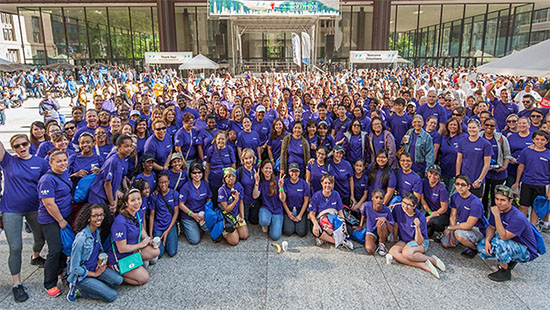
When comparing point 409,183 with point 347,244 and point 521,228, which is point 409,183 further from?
point 521,228

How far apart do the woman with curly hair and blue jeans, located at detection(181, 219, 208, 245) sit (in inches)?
57.3

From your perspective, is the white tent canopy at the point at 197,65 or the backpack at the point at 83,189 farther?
the white tent canopy at the point at 197,65

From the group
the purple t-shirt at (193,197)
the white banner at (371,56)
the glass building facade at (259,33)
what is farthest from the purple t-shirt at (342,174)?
the glass building facade at (259,33)

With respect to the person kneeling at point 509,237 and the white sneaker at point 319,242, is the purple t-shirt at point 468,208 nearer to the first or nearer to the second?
the person kneeling at point 509,237

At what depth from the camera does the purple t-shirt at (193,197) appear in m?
5.62

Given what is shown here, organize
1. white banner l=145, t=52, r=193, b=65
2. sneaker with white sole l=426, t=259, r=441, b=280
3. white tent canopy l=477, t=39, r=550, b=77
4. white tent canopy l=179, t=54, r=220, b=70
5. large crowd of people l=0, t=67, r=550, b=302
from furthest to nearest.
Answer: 1. white banner l=145, t=52, r=193, b=65
2. white tent canopy l=179, t=54, r=220, b=70
3. white tent canopy l=477, t=39, r=550, b=77
4. sneaker with white sole l=426, t=259, r=441, b=280
5. large crowd of people l=0, t=67, r=550, b=302

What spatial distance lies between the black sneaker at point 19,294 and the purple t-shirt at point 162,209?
5.40 feet

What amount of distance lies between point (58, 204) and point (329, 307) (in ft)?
10.8

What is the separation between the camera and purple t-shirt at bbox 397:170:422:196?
5684 mm

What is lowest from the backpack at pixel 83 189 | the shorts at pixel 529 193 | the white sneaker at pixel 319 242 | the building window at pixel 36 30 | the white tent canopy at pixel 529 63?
the white sneaker at pixel 319 242

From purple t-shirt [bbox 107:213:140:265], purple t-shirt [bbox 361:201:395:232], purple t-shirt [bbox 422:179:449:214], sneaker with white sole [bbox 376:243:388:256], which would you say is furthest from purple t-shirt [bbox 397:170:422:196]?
purple t-shirt [bbox 107:213:140:265]

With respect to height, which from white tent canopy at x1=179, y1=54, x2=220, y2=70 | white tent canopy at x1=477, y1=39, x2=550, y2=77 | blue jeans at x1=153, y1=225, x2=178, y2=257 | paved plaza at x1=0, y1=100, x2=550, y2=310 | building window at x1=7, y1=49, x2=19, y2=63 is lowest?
paved plaza at x1=0, y1=100, x2=550, y2=310

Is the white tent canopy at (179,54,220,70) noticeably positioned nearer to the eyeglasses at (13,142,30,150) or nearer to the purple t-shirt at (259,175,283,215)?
the purple t-shirt at (259,175,283,215)

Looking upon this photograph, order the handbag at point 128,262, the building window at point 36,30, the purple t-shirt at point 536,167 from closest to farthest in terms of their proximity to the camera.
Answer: the handbag at point 128,262, the purple t-shirt at point 536,167, the building window at point 36,30
